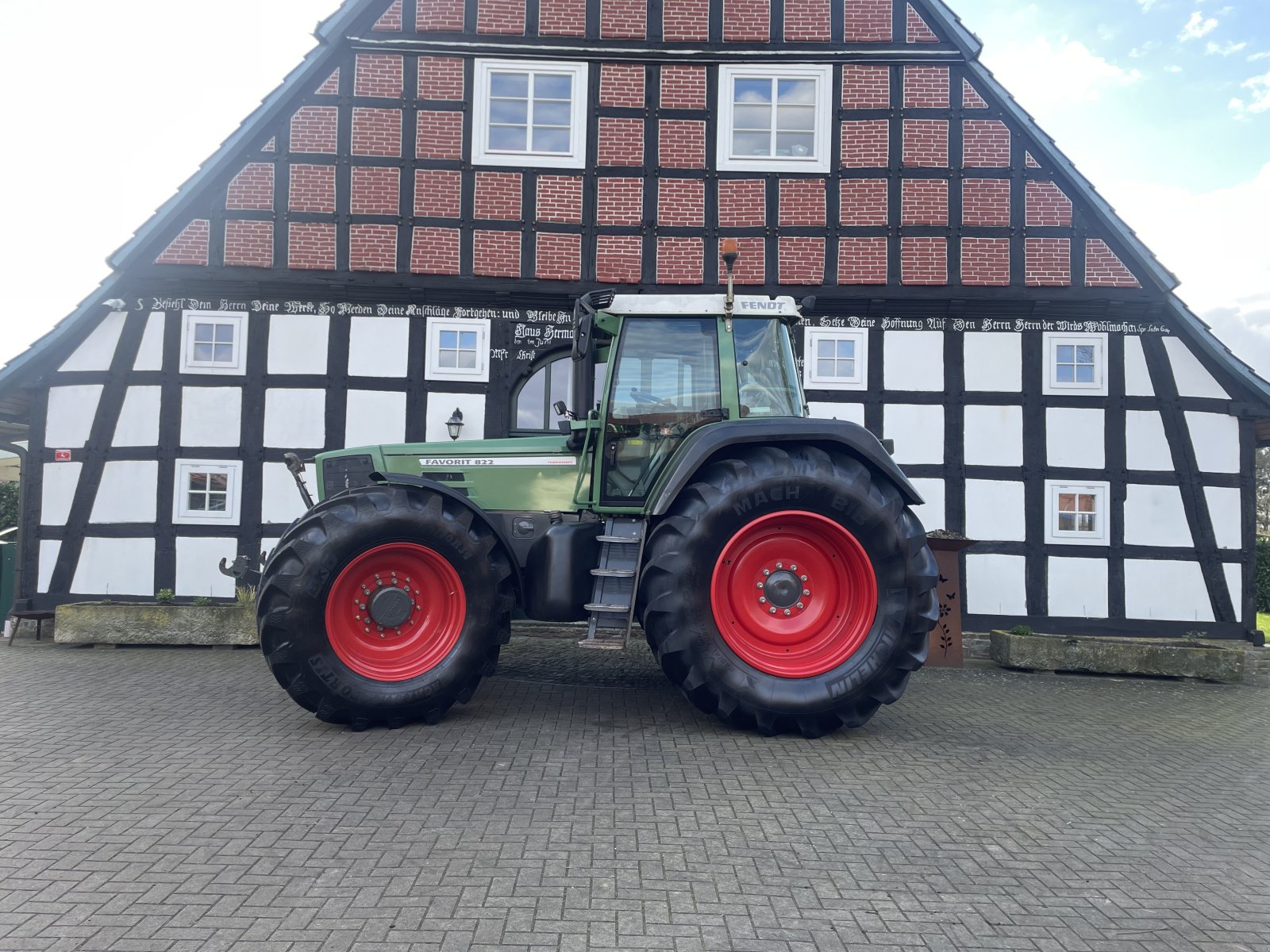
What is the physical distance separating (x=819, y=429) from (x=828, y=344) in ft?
15.9

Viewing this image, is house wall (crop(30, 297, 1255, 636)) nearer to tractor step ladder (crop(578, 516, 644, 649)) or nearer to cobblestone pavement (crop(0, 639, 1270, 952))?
cobblestone pavement (crop(0, 639, 1270, 952))

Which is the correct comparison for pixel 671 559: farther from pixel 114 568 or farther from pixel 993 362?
pixel 114 568

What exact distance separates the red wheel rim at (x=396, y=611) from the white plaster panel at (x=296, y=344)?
5.31 m

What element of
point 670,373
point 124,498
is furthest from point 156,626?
point 670,373

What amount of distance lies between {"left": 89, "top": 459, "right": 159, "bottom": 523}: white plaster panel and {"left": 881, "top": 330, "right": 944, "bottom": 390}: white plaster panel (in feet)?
28.0

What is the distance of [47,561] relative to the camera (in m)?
9.10

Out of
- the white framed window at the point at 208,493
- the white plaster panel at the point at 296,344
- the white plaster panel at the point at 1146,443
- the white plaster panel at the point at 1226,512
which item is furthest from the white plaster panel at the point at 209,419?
the white plaster panel at the point at 1226,512

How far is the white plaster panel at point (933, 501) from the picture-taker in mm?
9234

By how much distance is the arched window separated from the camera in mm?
9438

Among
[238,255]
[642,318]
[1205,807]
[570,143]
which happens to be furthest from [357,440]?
[1205,807]

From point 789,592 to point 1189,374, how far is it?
23.6 ft

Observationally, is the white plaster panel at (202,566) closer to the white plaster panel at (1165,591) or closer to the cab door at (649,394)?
the cab door at (649,394)

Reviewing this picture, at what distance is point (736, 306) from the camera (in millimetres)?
5219

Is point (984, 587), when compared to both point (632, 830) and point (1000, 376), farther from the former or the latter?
point (632, 830)
